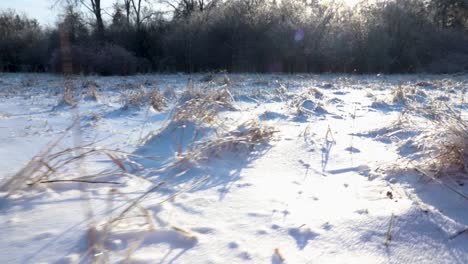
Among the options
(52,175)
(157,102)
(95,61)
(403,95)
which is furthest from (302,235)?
(95,61)

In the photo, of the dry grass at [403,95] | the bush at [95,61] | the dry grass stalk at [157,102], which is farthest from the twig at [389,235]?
the bush at [95,61]

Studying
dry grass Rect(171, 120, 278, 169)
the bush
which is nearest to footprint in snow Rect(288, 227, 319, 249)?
dry grass Rect(171, 120, 278, 169)

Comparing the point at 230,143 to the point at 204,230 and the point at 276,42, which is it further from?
the point at 276,42

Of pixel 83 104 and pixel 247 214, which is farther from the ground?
pixel 83 104

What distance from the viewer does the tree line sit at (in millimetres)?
13039

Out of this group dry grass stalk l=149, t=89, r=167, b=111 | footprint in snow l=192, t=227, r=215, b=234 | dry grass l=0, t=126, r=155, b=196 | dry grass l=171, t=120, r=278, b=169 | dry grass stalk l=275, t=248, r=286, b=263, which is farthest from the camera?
dry grass stalk l=149, t=89, r=167, b=111

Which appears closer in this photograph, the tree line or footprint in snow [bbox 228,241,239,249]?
footprint in snow [bbox 228,241,239,249]

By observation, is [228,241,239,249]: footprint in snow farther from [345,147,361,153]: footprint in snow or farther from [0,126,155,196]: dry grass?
[345,147,361,153]: footprint in snow

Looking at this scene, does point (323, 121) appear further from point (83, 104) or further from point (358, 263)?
point (83, 104)

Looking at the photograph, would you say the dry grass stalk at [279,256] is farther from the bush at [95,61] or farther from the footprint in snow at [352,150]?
the bush at [95,61]

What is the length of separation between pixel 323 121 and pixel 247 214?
203cm

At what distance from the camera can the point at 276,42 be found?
13.4 m

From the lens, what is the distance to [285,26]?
13.5 meters

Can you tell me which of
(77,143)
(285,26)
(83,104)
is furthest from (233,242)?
(285,26)
